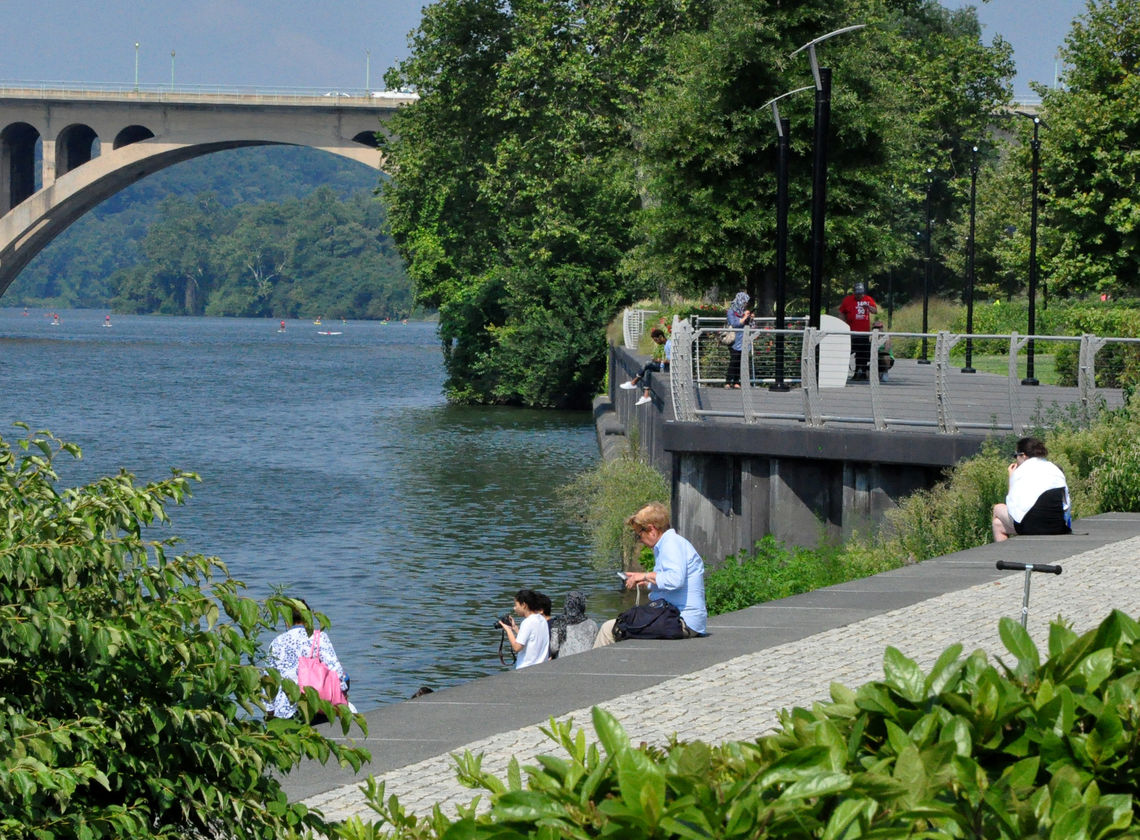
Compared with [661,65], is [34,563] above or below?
below

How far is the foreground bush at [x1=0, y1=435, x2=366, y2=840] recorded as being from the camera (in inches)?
158

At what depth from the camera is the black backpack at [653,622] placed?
9516mm

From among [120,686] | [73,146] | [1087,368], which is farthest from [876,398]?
[73,146]

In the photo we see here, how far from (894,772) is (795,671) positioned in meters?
5.23

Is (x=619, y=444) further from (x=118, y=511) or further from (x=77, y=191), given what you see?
(x=77, y=191)

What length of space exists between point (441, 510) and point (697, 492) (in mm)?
10068

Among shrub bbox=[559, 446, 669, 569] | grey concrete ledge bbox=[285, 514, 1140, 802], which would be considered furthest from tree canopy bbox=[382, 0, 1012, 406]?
grey concrete ledge bbox=[285, 514, 1140, 802]

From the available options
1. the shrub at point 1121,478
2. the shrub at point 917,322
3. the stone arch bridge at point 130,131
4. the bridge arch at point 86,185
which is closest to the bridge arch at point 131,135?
the stone arch bridge at point 130,131

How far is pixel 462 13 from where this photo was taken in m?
47.5

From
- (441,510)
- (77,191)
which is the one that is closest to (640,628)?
(441,510)

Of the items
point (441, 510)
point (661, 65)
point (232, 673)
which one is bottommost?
point (441, 510)

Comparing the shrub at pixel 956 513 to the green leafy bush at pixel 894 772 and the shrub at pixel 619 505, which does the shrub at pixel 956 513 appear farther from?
the green leafy bush at pixel 894 772

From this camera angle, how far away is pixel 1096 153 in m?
38.8

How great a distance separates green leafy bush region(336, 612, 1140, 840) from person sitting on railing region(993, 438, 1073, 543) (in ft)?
30.1
